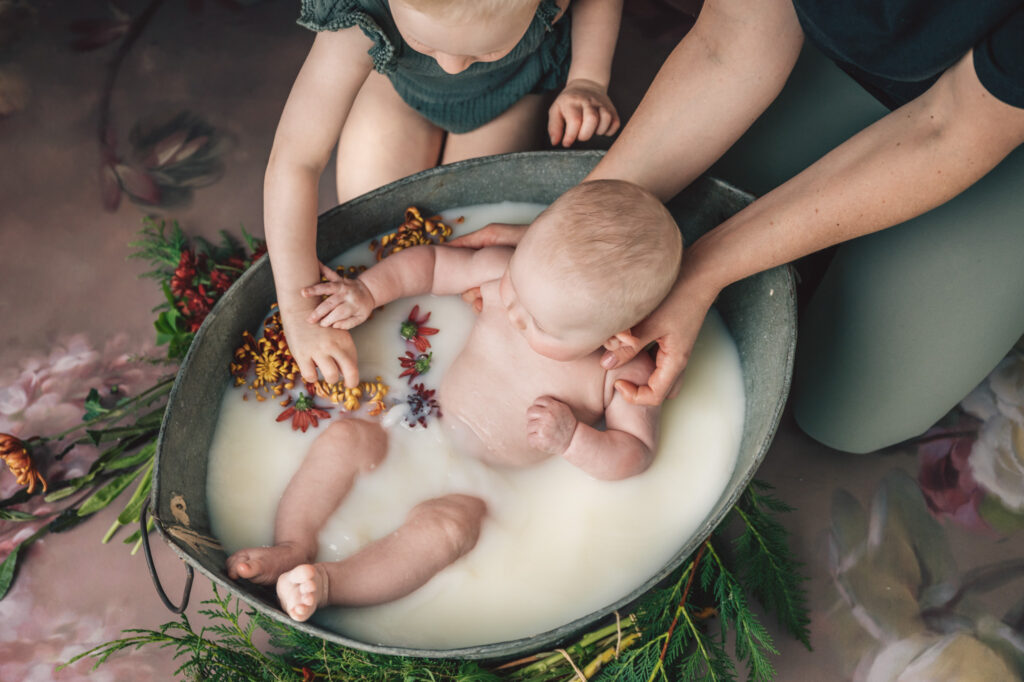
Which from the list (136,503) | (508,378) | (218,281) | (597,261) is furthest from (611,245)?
(136,503)

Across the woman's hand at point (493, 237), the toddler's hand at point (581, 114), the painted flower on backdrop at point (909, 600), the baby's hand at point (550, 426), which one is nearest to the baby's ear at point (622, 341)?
the baby's hand at point (550, 426)

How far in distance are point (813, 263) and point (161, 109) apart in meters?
1.32

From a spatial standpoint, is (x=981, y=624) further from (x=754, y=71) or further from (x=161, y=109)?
(x=161, y=109)

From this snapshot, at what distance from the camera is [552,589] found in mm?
981

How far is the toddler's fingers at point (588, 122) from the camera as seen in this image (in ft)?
3.63

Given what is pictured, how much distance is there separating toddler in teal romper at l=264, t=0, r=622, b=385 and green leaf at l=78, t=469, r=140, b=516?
452 mm

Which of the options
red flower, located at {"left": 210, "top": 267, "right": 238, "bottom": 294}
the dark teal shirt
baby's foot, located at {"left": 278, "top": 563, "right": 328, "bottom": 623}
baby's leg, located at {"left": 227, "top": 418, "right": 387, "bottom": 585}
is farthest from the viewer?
red flower, located at {"left": 210, "top": 267, "right": 238, "bottom": 294}

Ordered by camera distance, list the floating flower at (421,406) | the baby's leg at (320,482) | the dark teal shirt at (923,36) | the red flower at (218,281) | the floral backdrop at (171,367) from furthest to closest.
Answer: the red flower at (218,281), the floral backdrop at (171,367), the floating flower at (421,406), the baby's leg at (320,482), the dark teal shirt at (923,36)

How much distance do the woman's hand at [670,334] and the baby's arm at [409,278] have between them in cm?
21

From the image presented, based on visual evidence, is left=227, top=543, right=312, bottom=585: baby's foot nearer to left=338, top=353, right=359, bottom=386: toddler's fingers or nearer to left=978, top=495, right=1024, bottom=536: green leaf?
left=338, top=353, right=359, bottom=386: toddler's fingers

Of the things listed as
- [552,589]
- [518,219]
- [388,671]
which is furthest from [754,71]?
[388,671]

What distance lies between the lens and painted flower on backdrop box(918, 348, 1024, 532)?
48.9 inches

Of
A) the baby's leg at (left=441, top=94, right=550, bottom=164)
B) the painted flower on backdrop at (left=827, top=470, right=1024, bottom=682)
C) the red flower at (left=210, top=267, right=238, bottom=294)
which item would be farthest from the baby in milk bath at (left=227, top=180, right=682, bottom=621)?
the painted flower on backdrop at (left=827, top=470, right=1024, bottom=682)

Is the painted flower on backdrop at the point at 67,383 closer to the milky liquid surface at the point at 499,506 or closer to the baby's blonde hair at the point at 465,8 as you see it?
the milky liquid surface at the point at 499,506
